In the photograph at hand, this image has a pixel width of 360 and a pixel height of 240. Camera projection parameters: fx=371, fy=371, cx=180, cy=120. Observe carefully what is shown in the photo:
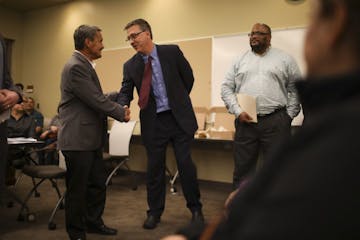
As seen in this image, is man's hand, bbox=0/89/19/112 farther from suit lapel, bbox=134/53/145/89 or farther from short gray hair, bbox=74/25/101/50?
suit lapel, bbox=134/53/145/89

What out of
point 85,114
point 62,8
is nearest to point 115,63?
point 62,8

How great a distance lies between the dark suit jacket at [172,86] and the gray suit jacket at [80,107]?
20.7 inches

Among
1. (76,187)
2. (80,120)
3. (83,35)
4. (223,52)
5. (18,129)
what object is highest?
(223,52)

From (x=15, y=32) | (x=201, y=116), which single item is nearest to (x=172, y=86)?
(x=201, y=116)

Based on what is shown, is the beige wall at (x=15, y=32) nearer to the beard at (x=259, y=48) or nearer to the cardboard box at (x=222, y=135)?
the cardboard box at (x=222, y=135)

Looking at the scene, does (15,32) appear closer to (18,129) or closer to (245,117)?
(18,129)

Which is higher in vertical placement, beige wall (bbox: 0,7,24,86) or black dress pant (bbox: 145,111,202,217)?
beige wall (bbox: 0,7,24,86)

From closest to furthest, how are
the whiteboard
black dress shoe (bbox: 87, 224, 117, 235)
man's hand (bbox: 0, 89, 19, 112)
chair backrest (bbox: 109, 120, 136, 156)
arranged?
1. man's hand (bbox: 0, 89, 19, 112)
2. black dress shoe (bbox: 87, 224, 117, 235)
3. chair backrest (bbox: 109, 120, 136, 156)
4. the whiteboard

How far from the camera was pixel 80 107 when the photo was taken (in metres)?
2.44

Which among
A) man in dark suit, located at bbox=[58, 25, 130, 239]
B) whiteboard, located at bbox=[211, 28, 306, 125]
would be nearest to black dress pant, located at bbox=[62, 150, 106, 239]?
man in dark suit, located at bbox=[58, 25, 130, 239]

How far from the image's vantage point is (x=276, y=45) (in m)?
4.45

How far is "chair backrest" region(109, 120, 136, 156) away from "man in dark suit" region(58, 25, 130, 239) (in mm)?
1892

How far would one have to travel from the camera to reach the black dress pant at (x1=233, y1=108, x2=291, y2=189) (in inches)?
122

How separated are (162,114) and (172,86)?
239mm
